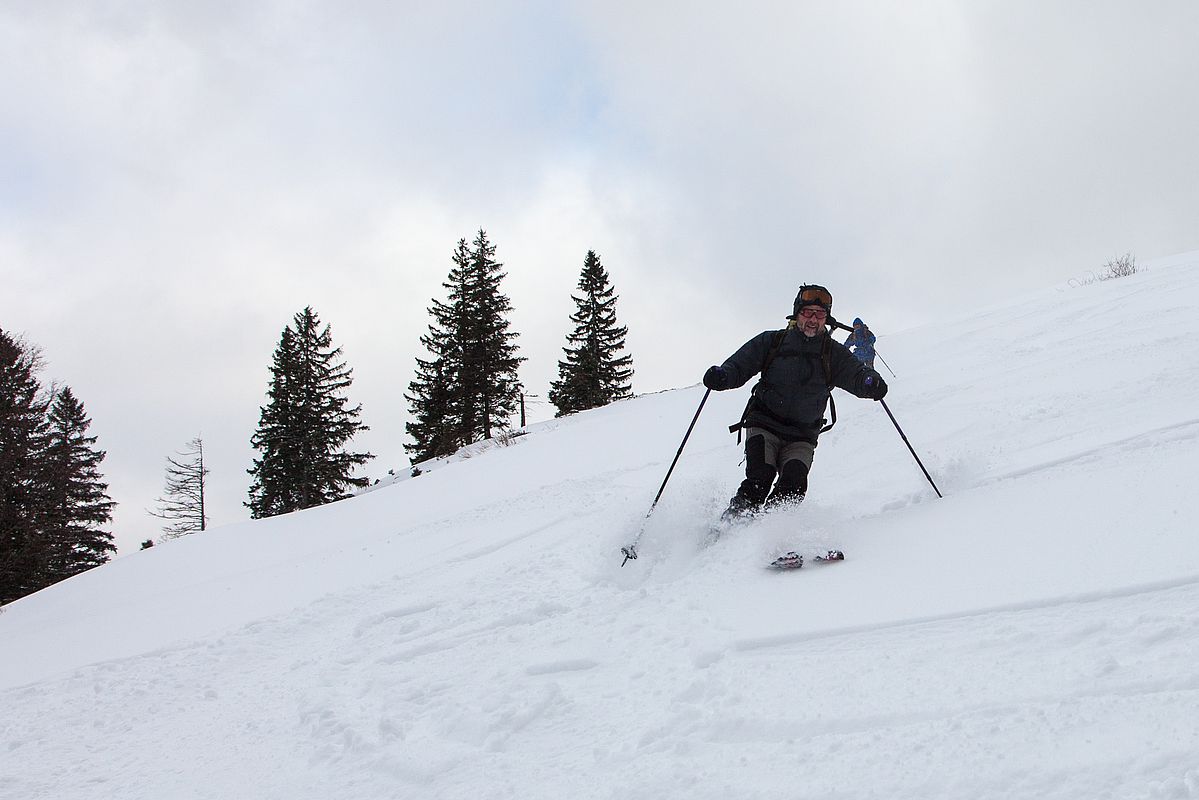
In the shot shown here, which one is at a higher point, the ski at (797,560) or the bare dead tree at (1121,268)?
the bare dead tree at (1121,268)

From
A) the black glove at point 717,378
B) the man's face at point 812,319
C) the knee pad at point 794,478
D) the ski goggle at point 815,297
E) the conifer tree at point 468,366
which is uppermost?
the conifer tree at point 468,366

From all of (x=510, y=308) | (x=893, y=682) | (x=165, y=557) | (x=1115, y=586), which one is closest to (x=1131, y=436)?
(x=1115, y=586)

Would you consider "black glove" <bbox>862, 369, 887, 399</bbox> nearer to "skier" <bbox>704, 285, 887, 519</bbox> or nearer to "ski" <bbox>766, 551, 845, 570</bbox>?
"skier" <bbox>704, 285, 887, 519</bbox>

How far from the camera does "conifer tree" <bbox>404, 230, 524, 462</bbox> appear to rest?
30.3 m

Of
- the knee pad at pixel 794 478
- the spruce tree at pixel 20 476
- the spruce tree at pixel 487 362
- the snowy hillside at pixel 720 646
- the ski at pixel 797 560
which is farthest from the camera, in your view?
the spruce tree at pixel 487 362

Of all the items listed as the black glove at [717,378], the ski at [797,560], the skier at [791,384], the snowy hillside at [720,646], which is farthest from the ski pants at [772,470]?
the ski at [797,560]

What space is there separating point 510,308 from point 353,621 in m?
26.9

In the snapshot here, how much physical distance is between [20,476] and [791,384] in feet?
78.3

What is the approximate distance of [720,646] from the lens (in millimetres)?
3371

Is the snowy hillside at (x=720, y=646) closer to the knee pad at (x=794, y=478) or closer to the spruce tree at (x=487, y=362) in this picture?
the knee pad at (x=794, y=478)

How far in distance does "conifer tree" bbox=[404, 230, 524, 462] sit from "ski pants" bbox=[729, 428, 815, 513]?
2482 cm

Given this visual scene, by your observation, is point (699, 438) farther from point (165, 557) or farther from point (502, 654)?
point (165, 557)

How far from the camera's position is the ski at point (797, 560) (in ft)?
14.3

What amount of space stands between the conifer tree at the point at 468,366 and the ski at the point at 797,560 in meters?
25.8
